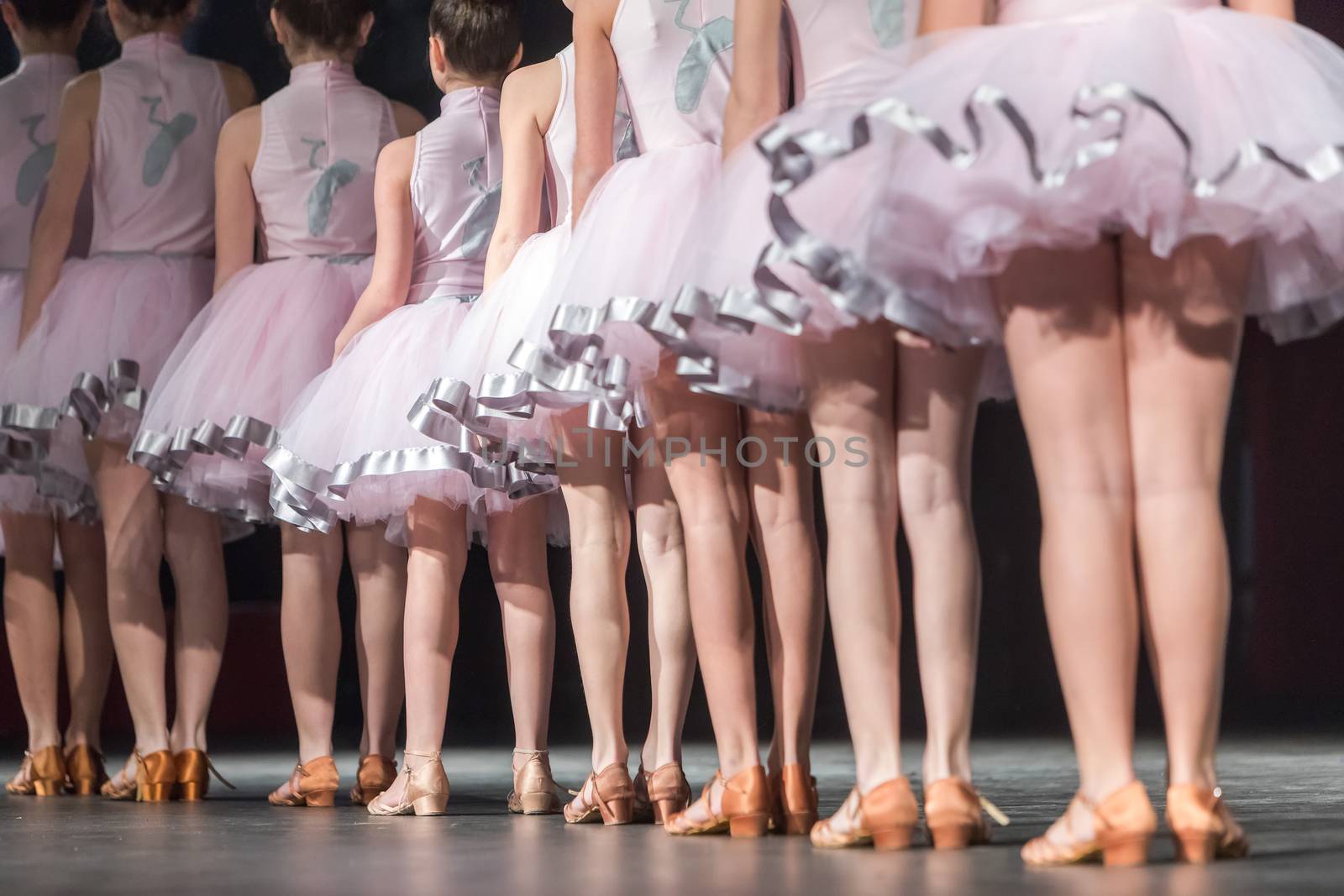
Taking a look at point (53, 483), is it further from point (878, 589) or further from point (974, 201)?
point (974, 201)

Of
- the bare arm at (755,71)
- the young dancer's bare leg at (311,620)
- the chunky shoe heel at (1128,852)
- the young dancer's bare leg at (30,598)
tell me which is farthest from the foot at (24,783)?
the chunky shoe heel at (1128,852)

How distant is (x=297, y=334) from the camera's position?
2.86 m

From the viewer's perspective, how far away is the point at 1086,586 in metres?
1.63

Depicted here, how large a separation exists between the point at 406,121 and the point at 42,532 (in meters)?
1.07

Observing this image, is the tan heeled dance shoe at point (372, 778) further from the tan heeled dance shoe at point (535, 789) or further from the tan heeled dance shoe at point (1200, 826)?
the tan heeled dance shoe at point (1200, 826)

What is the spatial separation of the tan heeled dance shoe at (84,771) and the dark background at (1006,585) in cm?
119

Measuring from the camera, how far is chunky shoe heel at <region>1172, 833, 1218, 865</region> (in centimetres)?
156

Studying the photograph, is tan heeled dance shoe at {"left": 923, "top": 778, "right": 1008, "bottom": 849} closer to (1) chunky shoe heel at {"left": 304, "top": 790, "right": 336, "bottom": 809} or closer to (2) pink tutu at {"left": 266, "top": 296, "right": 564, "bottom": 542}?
(2) pink tutu at {"left": 266, "top": 296, "right": 564, "bottom": 542}

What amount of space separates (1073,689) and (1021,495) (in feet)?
9.09

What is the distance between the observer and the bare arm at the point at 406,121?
9.85 feet

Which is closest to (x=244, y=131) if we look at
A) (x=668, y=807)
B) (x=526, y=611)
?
(x=526, y=611)

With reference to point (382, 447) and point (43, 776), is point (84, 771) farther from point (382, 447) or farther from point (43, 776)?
point (382, 447)

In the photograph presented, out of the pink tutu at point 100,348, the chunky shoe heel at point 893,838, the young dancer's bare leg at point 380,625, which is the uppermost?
the pink tutu at point 100,348

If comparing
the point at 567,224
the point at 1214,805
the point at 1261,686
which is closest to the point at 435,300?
the point at 567,224
